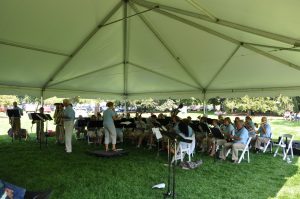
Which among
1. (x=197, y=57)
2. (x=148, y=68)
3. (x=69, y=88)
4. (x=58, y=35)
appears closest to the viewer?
(x=58, y=35)

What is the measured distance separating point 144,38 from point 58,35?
253 cm

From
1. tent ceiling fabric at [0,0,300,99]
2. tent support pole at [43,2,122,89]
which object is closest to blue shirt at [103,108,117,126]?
tent ceiling fabric at [0,0,300,99]

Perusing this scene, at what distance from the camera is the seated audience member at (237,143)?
8414mm

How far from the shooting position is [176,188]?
5766mm

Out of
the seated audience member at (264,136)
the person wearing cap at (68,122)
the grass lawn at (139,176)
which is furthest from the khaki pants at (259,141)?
the person wearing cap at (68,122)

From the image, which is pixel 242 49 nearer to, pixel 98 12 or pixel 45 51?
pixel 98 12

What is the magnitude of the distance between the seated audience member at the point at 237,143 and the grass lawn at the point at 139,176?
363 mm

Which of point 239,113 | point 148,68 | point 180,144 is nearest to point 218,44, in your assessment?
point 180,144

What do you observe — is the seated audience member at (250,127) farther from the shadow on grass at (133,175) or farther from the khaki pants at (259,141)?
the shadow on grass at (133,175)

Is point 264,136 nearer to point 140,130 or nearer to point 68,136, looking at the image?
point 140,130

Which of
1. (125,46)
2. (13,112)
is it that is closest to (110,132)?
(125,46)

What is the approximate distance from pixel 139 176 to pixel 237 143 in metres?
3.39

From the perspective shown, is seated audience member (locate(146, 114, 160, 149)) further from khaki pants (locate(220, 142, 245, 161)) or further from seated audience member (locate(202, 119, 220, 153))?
khaki pants (locate(220, 142, 245, 161))

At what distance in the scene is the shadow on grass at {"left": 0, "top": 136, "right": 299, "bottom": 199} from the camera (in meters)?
5.55
